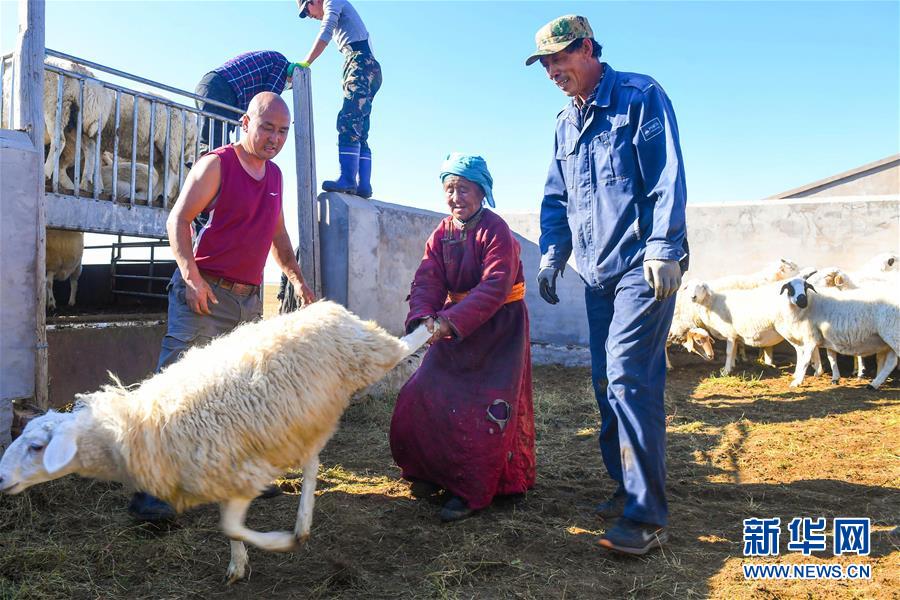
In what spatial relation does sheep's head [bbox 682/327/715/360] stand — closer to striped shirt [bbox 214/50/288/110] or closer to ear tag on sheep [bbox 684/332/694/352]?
ear tag on sheep [bbox 684/332/694/352]

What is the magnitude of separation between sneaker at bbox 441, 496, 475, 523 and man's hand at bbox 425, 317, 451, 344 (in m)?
0.84

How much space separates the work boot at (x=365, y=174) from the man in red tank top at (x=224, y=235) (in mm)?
2896

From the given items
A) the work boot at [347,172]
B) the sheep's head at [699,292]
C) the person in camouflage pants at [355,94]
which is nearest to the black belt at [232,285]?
the work boot at [347,172]

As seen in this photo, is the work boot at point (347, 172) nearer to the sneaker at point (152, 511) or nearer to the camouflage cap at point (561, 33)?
the camouflage cap at point (561, 33)

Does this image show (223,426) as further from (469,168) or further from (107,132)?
(107,132)

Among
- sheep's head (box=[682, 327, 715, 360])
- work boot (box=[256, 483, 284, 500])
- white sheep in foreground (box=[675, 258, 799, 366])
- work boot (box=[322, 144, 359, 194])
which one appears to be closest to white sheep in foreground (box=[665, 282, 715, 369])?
sheep's head (box=[682, 327, 715, 360])

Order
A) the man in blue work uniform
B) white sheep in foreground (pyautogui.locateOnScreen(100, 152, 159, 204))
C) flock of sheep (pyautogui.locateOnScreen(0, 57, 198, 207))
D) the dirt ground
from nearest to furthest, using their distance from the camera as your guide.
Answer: the dirt ground → the man in blue work uniform → flock of sheep (pyautogui.locateOnScreen(0, 57, 198, 207)) → white sheep in foreground (pyautogui.locateOnScreen(100, 152, 159, 204))

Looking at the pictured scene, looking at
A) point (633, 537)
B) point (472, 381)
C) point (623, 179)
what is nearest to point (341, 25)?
point (623, 179)

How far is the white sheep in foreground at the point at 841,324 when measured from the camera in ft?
22.5

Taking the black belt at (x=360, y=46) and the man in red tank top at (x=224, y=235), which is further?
the black belt at (x=360, y=46)

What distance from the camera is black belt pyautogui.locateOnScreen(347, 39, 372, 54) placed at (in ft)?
19.0

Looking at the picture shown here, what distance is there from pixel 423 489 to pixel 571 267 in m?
6.79

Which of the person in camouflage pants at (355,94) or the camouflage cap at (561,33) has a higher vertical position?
the person in camouflage pants at (355,94)

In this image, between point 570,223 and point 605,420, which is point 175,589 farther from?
point 570,223
